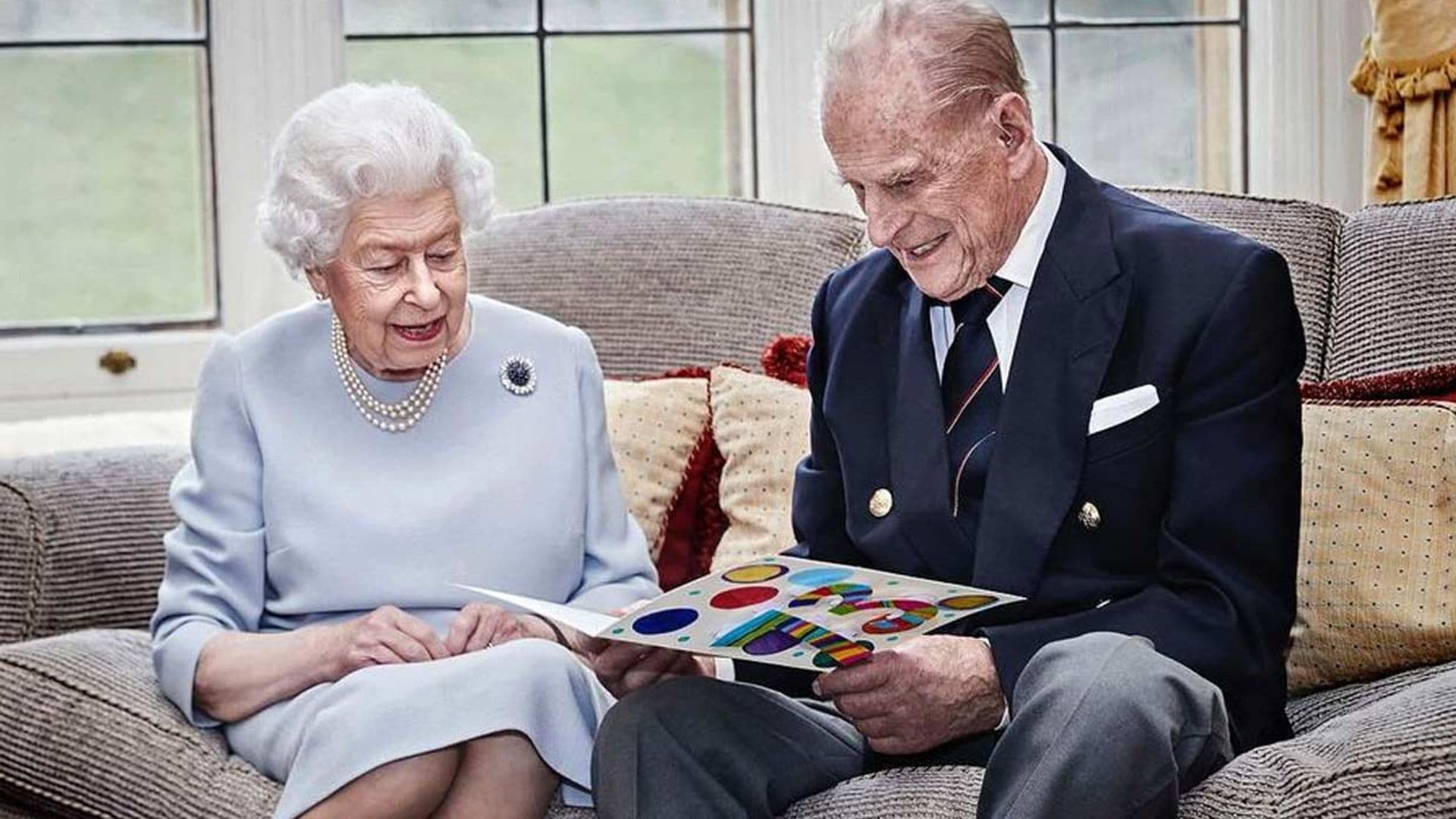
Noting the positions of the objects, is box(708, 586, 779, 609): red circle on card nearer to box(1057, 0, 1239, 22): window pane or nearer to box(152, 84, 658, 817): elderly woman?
box(152, 84, 658, 817): elderly woman

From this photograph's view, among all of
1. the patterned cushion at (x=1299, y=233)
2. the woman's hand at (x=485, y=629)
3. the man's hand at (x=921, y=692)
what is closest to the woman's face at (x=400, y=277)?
the woman's hand at (x=485, y=629)

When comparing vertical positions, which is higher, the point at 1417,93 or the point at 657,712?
the point at 1417,93

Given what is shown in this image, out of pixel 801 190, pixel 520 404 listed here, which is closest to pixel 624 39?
pixel 801 190

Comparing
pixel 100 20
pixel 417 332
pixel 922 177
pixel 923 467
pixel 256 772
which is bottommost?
pixel 256 772

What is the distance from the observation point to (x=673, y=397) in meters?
2.57

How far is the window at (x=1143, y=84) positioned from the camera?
3500 mm

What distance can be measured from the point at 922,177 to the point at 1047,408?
0.83 feet

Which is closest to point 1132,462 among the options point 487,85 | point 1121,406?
point 1121,406

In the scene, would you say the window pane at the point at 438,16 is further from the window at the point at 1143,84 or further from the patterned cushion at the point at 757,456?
the patterned cushion at the point at 757,456

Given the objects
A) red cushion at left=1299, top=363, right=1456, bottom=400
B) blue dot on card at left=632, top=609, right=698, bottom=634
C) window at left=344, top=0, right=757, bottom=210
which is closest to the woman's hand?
blue dot on card at left=632, top=609, right=698, bottom=634

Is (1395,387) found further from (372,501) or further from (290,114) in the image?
(290,114)

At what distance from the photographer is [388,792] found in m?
1.89

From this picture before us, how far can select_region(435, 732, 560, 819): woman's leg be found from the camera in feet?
6.30

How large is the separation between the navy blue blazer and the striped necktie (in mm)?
20
